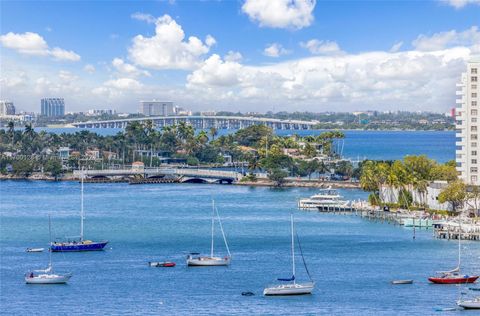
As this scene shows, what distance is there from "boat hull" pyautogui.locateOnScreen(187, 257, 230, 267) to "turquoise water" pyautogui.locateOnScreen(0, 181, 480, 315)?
53 cm

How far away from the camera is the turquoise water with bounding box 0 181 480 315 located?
160 feet

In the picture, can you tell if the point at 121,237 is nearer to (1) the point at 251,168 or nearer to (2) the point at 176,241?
(2) the point at 176,241

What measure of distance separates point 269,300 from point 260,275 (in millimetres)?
6491

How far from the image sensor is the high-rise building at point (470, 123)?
81125 mm

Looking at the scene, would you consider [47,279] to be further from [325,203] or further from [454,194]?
[325,203]

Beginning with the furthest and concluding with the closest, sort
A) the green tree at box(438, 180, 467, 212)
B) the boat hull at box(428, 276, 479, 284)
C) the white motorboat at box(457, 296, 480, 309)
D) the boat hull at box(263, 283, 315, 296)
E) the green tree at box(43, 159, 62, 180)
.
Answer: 1. the green tree at box(43, 159, 62, 180)
2. the green tree at box(438, 180, 467, 212)
3. the boat hull at box(428, 276, 479, 284)
4. the boat hull at box(263, 283, 315, 296)
5. the white motorboat at box(457, 296, 480, 309)

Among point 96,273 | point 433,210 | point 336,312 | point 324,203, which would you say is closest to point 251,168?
point 324,203

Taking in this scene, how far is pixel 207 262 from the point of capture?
59.6m

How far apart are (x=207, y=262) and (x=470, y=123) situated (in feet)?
101

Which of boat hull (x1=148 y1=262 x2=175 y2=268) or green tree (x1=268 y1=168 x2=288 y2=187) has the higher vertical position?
green tree (x1=268 y1=168 x2=288 y2=187)

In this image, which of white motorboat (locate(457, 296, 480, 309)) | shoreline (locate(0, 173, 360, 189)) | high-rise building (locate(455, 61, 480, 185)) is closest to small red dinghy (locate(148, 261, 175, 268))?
white motorboat (locate(457, 296, 480, 309))

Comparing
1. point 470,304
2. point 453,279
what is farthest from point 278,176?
point 470,304

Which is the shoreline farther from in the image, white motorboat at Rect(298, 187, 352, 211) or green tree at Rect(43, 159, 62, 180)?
white motorboat at Rect(298, 187, 352, 211)

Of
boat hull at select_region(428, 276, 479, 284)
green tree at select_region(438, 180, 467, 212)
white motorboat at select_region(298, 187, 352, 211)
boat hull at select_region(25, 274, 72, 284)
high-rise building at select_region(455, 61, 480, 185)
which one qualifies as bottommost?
boat hull at select_region(25, 274, 72, 284)
